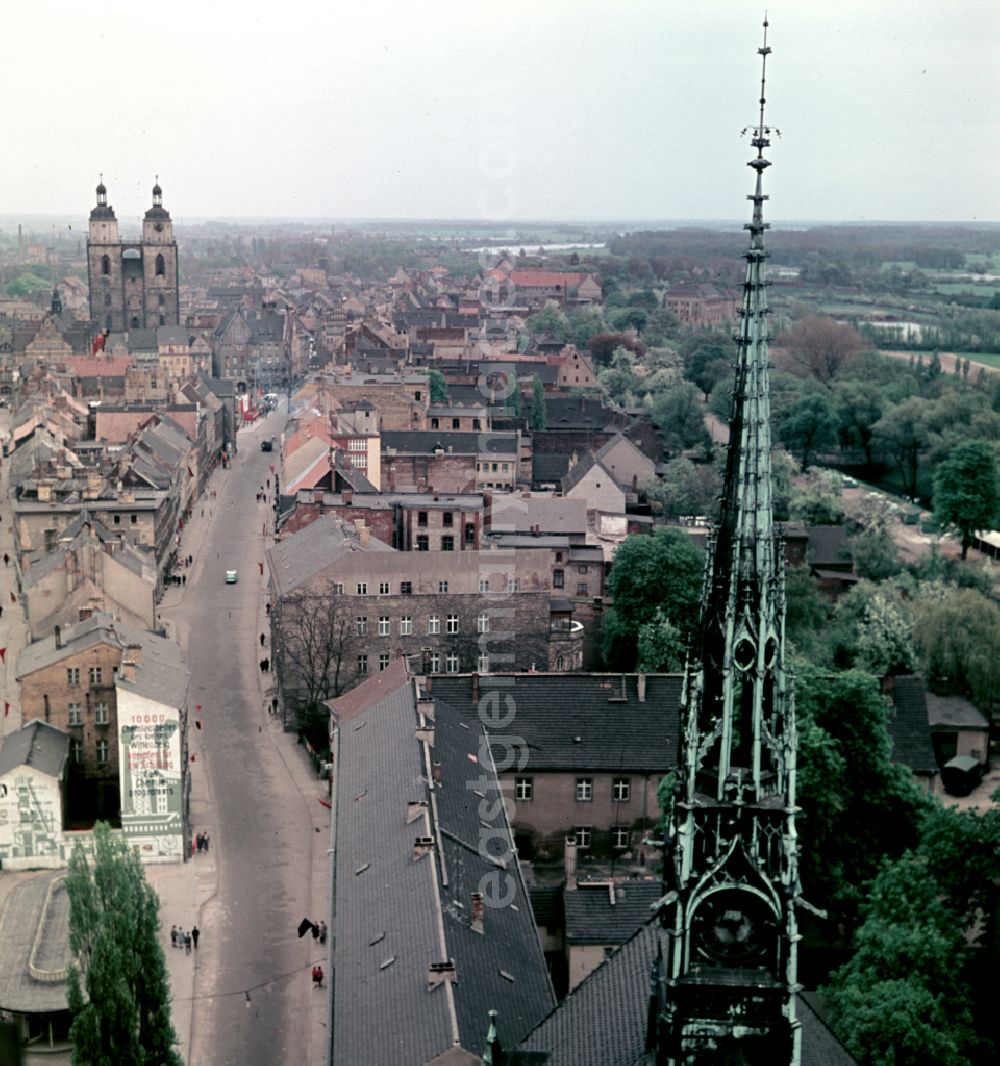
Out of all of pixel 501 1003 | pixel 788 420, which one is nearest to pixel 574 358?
pixel 788 420

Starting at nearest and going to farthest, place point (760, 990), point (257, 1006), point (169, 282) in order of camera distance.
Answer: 1. point (760, 990)
2. point (257, 1006)
3. point (169, 282)

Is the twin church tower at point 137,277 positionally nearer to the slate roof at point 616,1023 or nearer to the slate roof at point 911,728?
the slate roof at point 911,728

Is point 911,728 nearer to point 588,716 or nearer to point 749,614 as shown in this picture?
point 588,716

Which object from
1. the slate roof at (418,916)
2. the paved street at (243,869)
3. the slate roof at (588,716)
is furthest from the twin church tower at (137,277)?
the slate roof at (418,916)

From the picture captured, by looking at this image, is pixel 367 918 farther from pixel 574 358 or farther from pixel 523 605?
pixel 574 358

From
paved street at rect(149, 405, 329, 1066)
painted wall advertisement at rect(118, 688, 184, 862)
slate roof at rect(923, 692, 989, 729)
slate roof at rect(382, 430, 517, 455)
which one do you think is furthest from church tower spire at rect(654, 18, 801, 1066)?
slate roof at rect(382, 430, 517, 455)

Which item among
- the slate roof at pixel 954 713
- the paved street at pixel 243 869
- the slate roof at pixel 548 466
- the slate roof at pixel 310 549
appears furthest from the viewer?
the slate roof at pixel 548 466

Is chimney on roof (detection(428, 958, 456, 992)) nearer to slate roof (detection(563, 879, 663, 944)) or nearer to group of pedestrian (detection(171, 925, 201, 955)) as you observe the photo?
slate roof (detection(563, 879, 663, 944))
